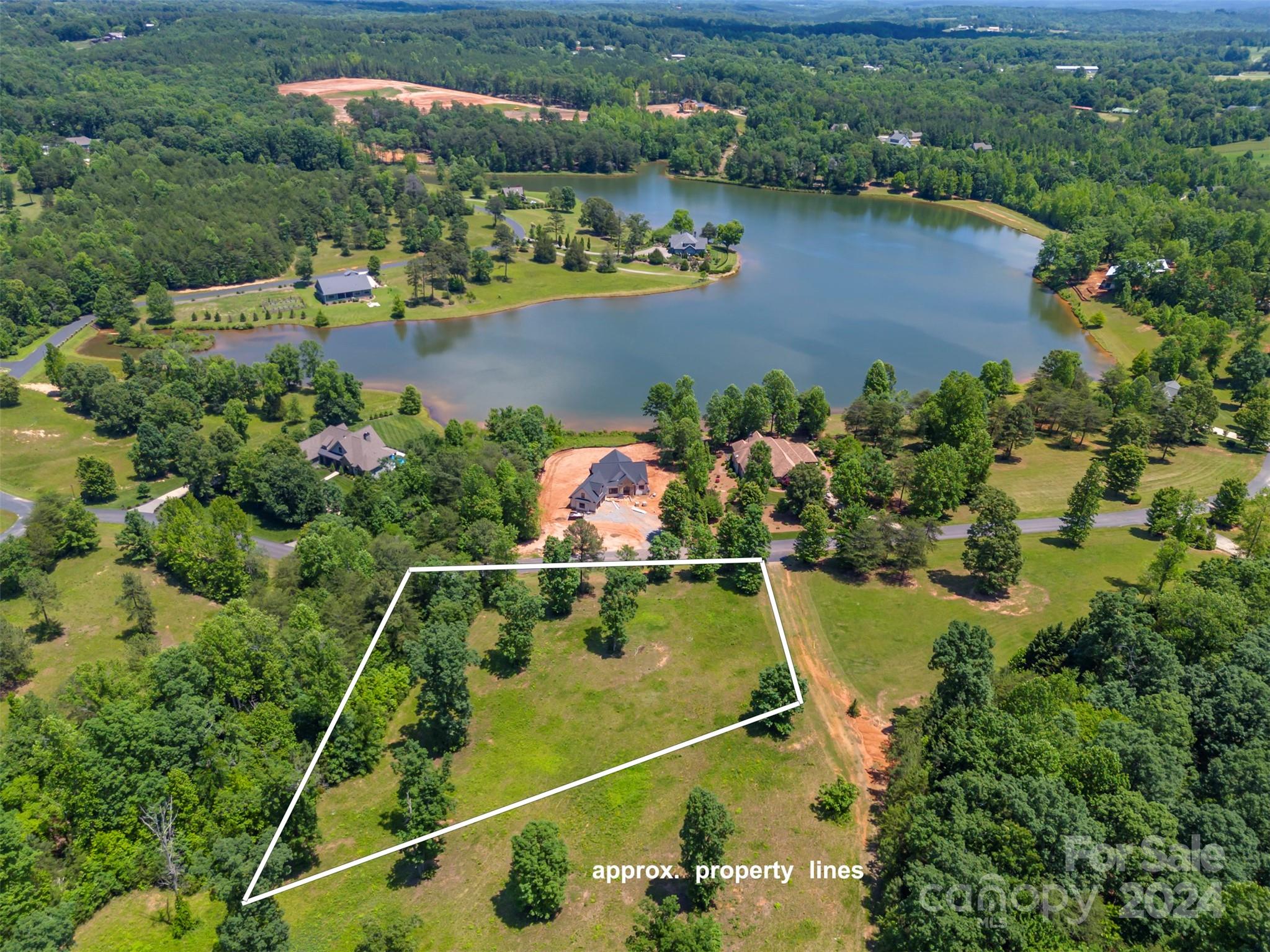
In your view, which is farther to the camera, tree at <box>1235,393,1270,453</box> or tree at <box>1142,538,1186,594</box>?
Answer: tree at <box>1235,393,1270,453</box>

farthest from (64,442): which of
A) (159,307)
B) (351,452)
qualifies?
(159,307)

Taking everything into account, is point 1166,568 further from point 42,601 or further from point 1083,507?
point 42,601

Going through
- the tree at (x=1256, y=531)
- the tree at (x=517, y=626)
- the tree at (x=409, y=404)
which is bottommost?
the tree at (x=409, y=404)

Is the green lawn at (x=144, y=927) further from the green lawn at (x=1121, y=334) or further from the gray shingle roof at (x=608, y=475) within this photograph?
the green lawn at (x=1121, y=334)

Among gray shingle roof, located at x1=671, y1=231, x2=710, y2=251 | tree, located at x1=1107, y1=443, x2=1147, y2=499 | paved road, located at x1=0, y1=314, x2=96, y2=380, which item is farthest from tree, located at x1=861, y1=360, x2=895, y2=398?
paved road, located at x1=0, y1=314, x2=96, y2=380

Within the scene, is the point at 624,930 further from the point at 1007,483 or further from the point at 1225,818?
the point at 1007,483

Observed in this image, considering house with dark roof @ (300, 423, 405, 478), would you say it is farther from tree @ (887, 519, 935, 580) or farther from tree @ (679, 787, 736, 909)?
tree @ (679, 787, 736, 909)

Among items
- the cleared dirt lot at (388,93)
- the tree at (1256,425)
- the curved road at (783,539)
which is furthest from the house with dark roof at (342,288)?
the cleared dirt lot at (388,93)
